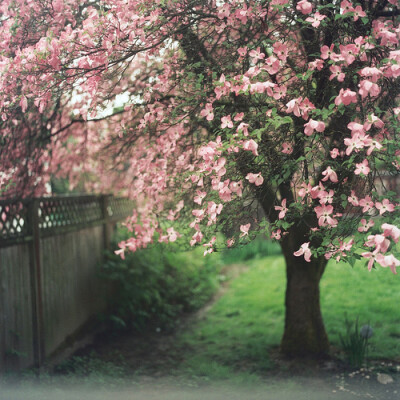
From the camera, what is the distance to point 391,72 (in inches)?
99.7

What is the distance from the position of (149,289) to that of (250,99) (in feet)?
13.3

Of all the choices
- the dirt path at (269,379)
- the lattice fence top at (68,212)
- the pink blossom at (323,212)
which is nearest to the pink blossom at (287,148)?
the pink blossom at (323,212)

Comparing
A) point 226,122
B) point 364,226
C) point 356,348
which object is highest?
point 226,122

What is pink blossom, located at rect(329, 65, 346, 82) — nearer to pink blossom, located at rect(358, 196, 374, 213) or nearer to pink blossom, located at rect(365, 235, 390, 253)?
pink blossom, located at rect(358, 196, 374, 213)

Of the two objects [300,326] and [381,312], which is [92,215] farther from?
[381,312]

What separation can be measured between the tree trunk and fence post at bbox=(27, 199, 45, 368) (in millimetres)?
2551

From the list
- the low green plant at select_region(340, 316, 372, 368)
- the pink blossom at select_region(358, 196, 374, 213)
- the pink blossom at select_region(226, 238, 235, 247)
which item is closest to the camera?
the pink blossom at select_region(358, 196, 374, 213)

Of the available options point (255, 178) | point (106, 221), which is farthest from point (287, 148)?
point (106, 221)

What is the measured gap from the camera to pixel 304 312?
17.0 feet

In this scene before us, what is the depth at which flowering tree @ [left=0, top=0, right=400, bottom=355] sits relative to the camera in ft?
8.77

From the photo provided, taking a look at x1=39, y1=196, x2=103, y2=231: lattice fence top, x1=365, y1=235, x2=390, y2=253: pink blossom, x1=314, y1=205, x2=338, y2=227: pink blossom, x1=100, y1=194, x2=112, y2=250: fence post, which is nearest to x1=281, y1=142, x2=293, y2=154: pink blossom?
x1=314, y1=205, x2=338, y2=227: pink blossom

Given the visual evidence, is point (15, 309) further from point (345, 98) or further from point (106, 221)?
point (345, 98)

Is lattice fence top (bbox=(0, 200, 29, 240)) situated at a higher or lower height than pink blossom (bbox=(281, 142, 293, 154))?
lower

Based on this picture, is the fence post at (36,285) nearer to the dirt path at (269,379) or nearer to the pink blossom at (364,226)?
the dirt path at (269,379)
